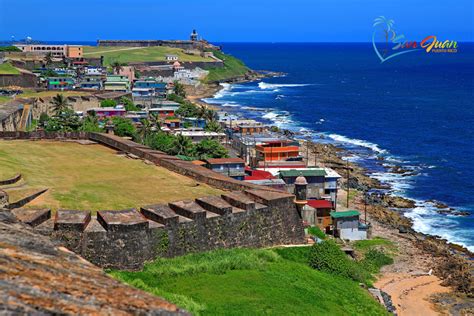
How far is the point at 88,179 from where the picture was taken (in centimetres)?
3231

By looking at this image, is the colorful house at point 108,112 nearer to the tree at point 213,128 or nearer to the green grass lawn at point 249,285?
the tree at point 213,128

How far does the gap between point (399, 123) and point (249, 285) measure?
9161 centimetres

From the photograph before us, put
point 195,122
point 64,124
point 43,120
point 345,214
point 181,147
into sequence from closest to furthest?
point 345,214 → point 181,147 → point 64,124 → point 43,120 → point 195,122

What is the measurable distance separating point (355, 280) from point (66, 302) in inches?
955

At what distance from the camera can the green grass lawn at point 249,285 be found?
2170cm

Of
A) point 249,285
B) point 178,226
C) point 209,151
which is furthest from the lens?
point 209,151

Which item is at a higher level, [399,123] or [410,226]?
[399,123]

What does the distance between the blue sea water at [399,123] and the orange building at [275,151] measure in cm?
1093

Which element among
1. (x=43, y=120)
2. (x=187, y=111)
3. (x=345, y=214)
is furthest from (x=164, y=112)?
(x=345, y=214)

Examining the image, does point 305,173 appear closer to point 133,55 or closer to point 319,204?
point 319,204

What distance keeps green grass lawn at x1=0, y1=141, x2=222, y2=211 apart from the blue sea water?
85.9 feet

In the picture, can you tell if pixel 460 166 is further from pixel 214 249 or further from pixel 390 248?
pixel 214 249

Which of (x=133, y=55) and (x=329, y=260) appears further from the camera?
(x=133, y=55)

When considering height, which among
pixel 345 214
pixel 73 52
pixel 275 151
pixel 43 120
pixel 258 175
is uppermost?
pixel 73 52
